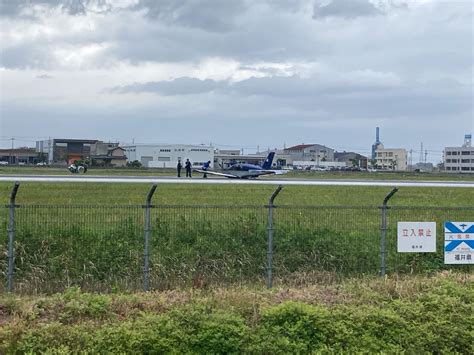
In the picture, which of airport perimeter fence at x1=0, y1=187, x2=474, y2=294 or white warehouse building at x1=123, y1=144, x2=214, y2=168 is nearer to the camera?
Answer: airport perimeter fence at x1=0, y1=187, x2=474, y2=294

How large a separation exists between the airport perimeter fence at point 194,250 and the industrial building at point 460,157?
156967 millimetres

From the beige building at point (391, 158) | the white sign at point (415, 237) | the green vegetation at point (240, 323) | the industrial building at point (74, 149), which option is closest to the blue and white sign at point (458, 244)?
the white sign at point (415, 237)

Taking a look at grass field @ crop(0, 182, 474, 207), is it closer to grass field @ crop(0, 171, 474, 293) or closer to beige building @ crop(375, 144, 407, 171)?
grass field @ crop(0, 171, 474, 293)

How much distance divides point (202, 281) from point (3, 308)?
3.78 m

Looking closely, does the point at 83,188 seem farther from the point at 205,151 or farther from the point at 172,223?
the point at 205,151

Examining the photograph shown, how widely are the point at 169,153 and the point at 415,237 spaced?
425 feet

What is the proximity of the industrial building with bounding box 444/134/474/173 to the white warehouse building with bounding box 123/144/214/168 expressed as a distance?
2735 inches

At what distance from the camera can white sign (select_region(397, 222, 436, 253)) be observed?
1096 cm

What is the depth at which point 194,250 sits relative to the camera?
1173 centimetres

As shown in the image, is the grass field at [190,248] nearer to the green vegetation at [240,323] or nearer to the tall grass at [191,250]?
the tall grass at [191,250]

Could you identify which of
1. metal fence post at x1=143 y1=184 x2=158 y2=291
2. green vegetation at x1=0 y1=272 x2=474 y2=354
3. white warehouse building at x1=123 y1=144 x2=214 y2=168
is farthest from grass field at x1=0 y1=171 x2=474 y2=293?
white warehouse building at x1=123 y1=144 x2=214 y2=168

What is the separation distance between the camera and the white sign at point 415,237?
36.0 feet

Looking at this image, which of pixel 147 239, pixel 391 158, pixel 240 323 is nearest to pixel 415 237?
pixel 147 239

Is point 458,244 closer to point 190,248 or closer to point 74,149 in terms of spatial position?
point 190,248
